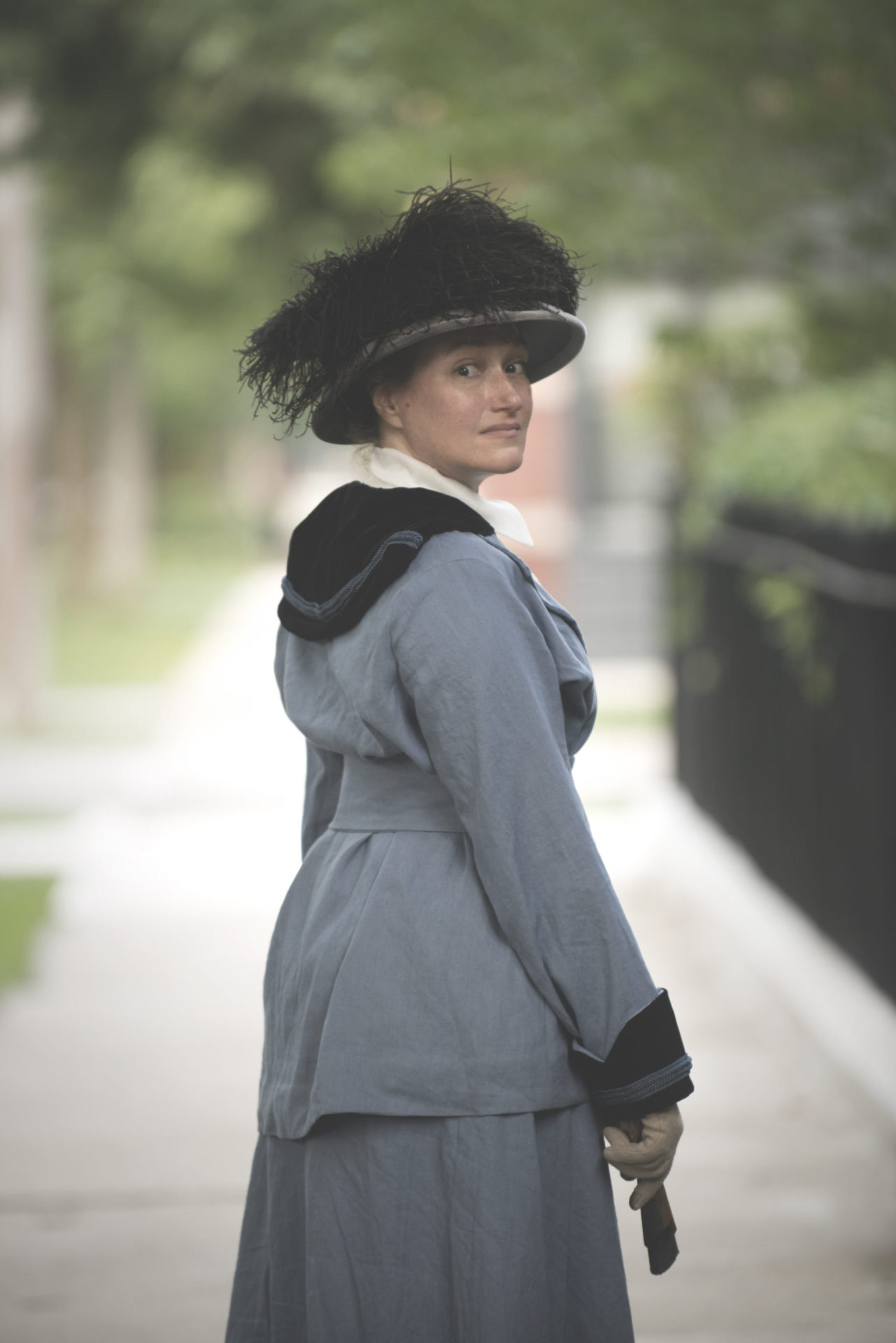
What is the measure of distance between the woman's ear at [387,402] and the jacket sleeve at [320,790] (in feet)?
1.71

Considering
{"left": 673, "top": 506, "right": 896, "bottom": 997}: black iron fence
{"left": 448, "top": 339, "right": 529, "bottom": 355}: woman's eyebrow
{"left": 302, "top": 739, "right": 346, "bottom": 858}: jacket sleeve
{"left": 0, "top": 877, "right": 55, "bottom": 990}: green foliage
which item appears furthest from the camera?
{"left": 0, "top": 877, "right": 55, "bottom": 990}: green foliage

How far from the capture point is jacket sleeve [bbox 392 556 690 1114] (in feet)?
7.00

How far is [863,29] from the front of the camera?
597cm

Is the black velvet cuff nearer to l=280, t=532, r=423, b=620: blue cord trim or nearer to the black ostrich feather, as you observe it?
l=280, t=532, r=423, b=620: blue cord trim

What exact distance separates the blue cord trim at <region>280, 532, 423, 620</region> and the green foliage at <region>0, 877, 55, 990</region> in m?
4.70

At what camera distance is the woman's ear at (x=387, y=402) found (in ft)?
7.66

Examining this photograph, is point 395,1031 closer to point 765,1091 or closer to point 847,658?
point 765,1091

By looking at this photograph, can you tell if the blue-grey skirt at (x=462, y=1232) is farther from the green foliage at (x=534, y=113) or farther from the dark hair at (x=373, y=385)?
the green foliage at (x=534, y=113)

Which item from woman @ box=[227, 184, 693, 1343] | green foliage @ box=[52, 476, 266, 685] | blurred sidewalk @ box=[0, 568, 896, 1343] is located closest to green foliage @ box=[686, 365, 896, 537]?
blurred sidewalk @ box=[0, 568, 896, 1343]

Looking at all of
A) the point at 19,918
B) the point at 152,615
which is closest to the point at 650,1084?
the point at 19,918

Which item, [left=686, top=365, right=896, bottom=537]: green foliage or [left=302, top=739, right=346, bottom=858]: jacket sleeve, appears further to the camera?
[left=686, top=365, right=896, bottom=537]: green foliage

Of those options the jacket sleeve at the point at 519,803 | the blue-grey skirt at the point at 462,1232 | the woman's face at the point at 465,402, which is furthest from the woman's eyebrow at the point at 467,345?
A: the blue-grey skirt at the point at 462,1232

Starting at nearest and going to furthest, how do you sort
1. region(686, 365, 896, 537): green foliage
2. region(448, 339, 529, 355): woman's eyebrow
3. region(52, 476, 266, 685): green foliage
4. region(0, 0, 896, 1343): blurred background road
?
region(448, 339, 529, 355): woman's eyebrow
region(0, 0, 896, 1343): blurred background road
region(686, 365, 896, 537): green foliage
region(52, 476, 266, 685): green foliage

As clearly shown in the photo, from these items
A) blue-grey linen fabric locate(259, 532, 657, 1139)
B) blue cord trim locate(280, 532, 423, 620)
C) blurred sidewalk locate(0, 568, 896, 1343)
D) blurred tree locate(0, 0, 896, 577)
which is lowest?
blurred sidewalk locate(0, 568, 896, 1343)
